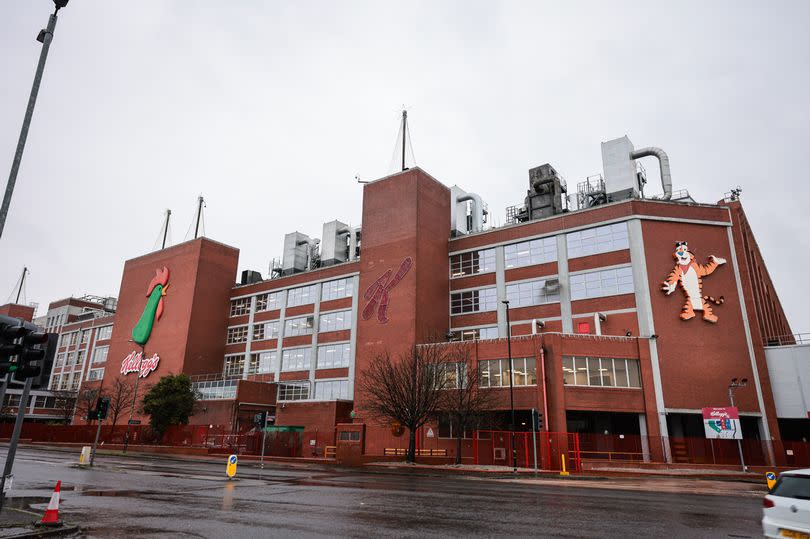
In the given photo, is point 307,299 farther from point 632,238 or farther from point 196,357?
point 632,238

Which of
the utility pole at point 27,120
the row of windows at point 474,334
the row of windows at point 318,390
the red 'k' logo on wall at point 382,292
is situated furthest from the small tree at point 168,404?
the utility pole at point 27,120

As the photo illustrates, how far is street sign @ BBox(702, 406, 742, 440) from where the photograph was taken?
107ft

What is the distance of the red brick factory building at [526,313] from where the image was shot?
39.9 metres

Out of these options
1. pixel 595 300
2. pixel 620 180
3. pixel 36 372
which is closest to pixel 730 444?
pixel 595 300

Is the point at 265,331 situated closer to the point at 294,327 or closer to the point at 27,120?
the point at 294,327

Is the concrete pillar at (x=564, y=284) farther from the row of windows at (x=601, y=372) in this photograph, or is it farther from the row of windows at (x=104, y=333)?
the row of windows at (x=104, y=333)

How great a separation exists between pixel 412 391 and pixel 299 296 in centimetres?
3105

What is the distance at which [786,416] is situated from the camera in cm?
3938

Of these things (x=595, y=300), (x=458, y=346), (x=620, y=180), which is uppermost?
(x=620, y=180)

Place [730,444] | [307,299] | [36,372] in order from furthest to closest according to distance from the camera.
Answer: [307,299], [730,444], [36,372]

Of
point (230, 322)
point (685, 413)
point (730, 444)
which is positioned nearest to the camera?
point (730, 444)

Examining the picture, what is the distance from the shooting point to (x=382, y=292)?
52781 mm

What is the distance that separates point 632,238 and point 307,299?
37278 mm

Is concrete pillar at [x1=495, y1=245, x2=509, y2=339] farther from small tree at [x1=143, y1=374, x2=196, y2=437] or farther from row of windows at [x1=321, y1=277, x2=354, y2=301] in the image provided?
small tree at [x1=143, y1=374, x2=196, y2=437]
